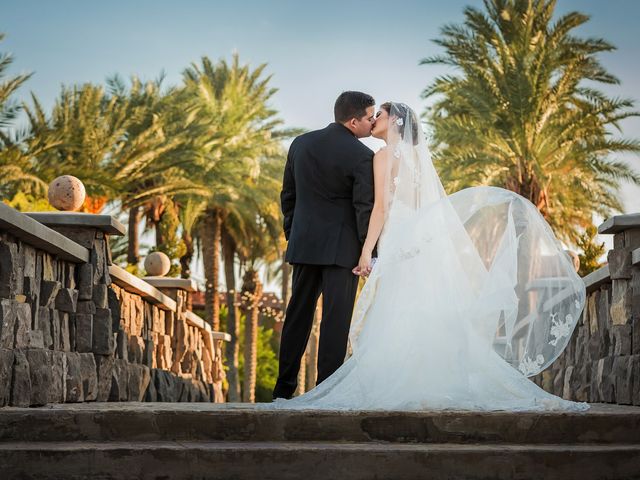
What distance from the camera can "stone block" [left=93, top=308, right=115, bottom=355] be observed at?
7680 mm

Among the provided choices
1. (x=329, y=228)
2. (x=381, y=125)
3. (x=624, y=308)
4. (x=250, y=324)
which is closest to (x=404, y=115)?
(x=381, y=125)

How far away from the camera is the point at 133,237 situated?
27297 mm

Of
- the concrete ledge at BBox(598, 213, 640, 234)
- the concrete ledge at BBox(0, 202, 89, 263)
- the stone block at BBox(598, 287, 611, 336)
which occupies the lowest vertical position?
the stone block at BBox(598, 287, 611, 336)

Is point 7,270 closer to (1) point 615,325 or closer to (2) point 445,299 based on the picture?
(2) point 445,299

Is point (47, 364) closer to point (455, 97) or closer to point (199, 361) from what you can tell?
point (199, 361)

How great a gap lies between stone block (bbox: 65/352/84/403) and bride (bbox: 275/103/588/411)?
2024mm

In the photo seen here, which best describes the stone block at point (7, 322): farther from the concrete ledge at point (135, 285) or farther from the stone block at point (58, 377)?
the concrete ledge at point (135, 285)

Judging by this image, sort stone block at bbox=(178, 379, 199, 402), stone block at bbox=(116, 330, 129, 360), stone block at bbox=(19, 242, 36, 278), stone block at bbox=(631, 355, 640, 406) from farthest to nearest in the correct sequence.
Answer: stone block at bbox=(178, 379, 199, 402) < stone block at bbox=(116, 330, 129, 360) < stone block at bbox=(631, 355, 640, 406) < stone block at bbox=(19, 242, 36, 278)

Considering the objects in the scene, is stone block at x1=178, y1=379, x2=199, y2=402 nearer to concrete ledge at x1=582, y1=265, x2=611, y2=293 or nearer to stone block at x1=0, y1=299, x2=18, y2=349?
concrete ledge at x1=582, y1=265, x2=611, y2=293

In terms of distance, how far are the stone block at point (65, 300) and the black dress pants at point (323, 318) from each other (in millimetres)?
1733

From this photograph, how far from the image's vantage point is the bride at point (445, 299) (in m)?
5.40

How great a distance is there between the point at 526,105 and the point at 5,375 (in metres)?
17.0

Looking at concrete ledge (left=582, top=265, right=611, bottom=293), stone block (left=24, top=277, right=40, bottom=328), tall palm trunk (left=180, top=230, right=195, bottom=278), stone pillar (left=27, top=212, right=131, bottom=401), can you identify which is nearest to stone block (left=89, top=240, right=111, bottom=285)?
stone pillar (left=27, top=212, right=131, bottom=401)

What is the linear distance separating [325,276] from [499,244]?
113 centimetres
